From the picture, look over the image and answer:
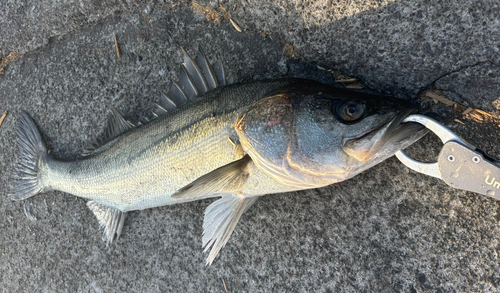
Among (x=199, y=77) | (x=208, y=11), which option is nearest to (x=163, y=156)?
(x=199, y=77)

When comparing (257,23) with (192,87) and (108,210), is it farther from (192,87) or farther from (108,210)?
(108,210)

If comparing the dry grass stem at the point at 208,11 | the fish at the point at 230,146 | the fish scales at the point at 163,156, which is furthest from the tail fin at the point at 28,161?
the dry grass stem at the point at 208,11

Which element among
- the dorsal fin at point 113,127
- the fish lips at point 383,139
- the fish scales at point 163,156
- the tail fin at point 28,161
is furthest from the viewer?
the tail fin at point 28,161

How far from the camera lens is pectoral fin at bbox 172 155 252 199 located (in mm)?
1661

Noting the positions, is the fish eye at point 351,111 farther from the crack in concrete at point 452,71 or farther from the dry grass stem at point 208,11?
the dry grass stem at point 208,11

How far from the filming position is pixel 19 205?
2945 millimetres

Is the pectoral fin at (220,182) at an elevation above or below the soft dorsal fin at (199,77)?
below

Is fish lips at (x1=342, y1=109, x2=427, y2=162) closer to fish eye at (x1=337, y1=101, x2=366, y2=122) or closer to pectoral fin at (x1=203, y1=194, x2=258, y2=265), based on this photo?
fish eye at (x1=337, y1=101, x2=366, y2=122)

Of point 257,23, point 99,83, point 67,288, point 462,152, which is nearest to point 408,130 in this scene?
point 462,152

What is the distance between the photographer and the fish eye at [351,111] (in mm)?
1409

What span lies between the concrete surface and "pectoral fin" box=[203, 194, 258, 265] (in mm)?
234

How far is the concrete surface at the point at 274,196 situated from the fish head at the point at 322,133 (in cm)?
40

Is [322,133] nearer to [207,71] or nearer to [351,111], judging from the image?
[351,111]

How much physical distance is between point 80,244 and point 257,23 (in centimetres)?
231
